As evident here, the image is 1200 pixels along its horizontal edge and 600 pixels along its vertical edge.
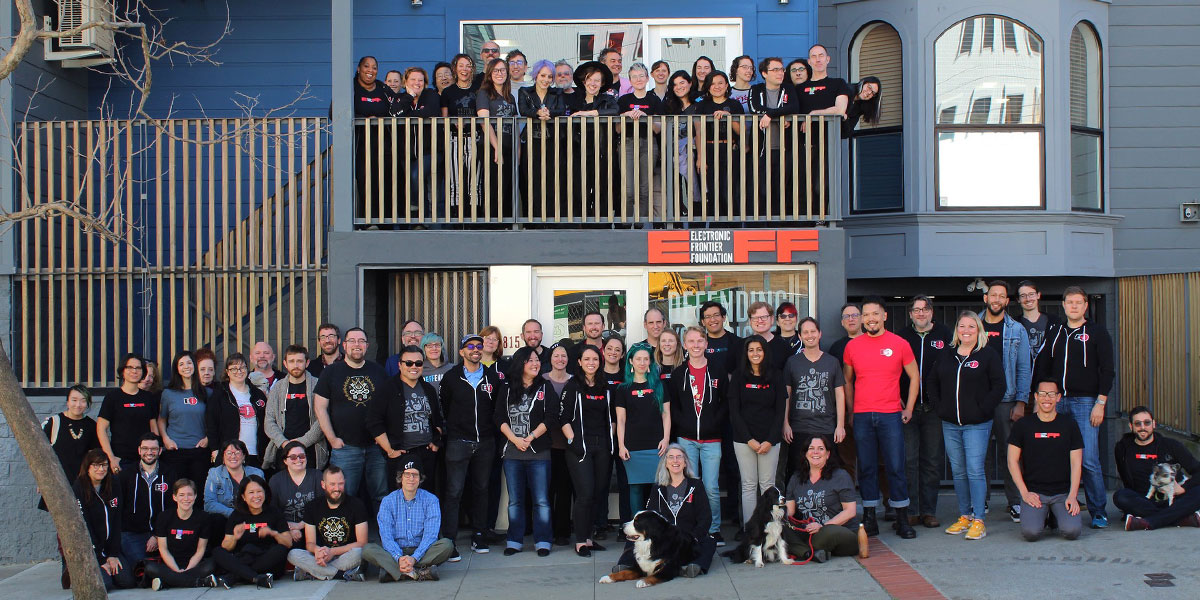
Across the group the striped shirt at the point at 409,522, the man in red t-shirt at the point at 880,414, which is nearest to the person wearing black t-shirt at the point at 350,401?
the striped shirt at the point at 409,522

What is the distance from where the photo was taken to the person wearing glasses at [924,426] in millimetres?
8898

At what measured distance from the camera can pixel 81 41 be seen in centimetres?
1100

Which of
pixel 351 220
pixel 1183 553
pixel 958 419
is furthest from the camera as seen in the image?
pixel 351 220

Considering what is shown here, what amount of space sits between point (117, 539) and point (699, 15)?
25.9ft

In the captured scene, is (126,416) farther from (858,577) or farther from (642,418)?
(858,577)

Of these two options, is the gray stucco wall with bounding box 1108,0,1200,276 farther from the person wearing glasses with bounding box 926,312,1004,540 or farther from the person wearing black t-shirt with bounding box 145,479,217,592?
the person wearing black t-shirt with bounding box 145,479,217,592

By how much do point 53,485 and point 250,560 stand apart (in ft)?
5.37

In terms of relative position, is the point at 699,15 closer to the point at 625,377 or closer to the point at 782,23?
the point at 782,23

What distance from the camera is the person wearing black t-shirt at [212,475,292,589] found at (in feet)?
26.0

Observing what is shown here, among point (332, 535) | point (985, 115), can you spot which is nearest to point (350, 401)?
point (332, 535)

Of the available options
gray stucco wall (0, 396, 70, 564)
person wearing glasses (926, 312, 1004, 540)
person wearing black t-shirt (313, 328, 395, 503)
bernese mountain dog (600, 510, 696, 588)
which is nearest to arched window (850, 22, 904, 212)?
person wearing glasses (926, 312, 1004, 540)

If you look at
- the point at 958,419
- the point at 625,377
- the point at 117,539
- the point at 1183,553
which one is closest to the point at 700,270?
the point at 625,377

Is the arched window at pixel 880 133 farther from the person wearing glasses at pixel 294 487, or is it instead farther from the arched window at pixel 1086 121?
the person wearing glasses at pixel 294 487

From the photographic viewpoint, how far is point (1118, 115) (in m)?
12.0
